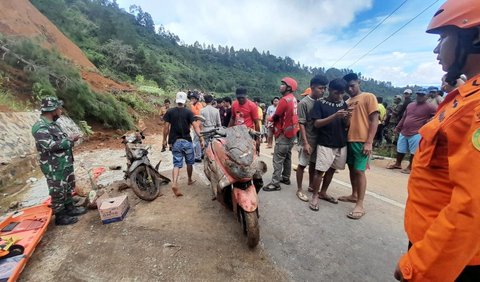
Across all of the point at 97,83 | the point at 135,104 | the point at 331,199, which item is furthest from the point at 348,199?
the point at 97,83

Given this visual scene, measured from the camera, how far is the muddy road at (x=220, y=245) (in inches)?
98.8

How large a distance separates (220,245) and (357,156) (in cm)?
225

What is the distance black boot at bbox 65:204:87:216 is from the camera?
12.0ft

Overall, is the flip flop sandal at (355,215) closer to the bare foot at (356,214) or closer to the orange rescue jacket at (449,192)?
the bare foot at (356,214)

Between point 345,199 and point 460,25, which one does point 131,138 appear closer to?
point 345,199

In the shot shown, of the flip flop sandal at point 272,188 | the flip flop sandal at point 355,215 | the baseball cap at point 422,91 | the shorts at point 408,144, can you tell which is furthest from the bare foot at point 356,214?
the baseball cap at point 422,91

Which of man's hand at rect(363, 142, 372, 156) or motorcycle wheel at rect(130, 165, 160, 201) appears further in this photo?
motorcycle wheel at rect(130, 165, 160, 201)

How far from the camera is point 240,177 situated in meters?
2.91

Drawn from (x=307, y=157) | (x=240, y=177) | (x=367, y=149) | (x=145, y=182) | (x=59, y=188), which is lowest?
(x=145, y=182)

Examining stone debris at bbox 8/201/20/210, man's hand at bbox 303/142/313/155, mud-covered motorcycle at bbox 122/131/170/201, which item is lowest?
stone debris at bbox 8/201/20/210

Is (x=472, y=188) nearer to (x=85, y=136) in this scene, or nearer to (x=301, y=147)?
(x=301, y=147)

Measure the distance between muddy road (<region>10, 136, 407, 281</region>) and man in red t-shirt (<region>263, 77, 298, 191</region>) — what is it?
56 centimetres

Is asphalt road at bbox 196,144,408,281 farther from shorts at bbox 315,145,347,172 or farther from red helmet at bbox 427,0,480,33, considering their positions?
red helmet at bbox 427,0,480,33

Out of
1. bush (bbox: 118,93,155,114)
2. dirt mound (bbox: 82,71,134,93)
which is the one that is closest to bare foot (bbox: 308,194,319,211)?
dirt mound (bbox: 82,71,134,93)
